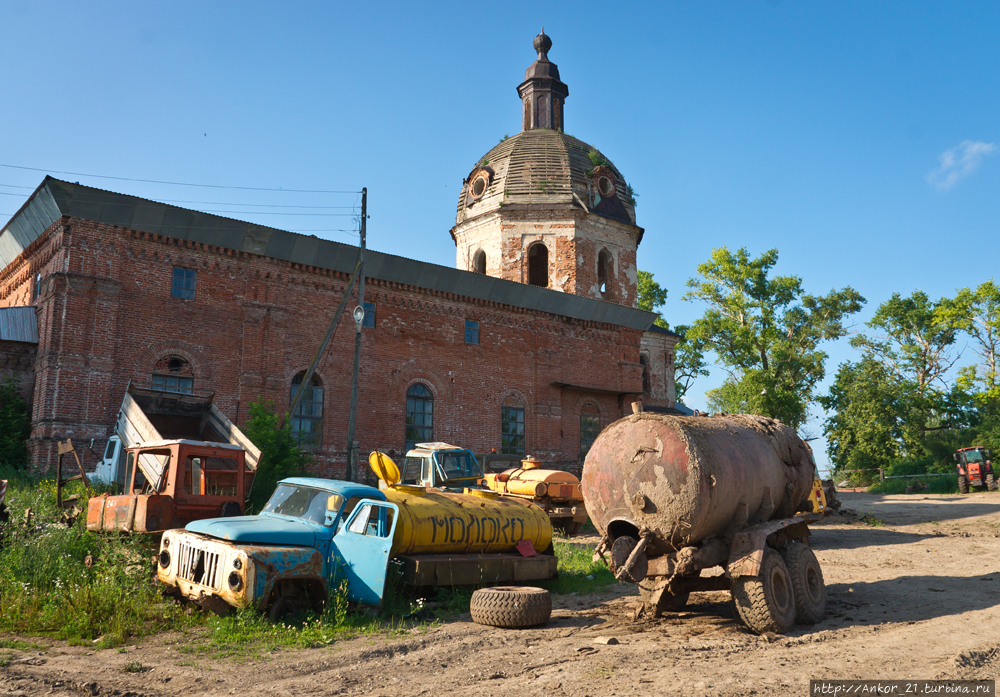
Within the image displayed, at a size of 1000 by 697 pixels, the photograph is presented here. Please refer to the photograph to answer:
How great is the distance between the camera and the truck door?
8578mm

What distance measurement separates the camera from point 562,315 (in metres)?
27.3

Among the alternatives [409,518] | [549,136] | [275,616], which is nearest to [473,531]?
[409,518]

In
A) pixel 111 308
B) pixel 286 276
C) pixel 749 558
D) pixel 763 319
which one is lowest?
pixel 749 558

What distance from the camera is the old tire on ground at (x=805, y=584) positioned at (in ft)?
28.6

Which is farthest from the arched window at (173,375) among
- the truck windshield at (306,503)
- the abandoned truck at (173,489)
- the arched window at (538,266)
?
the arched window at (538,266)

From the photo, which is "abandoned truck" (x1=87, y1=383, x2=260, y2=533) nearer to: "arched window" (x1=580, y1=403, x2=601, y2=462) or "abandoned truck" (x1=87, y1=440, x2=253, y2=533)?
"abandoned truck" (x1=87, y1=440, x2=253, y2=533)

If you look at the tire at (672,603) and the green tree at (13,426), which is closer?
the tire at (672,603)

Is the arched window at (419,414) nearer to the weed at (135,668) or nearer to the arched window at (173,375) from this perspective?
the arched window at (173,375)

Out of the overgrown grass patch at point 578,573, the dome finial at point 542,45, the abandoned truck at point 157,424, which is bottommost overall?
the overgrown grass patch at point 578,573

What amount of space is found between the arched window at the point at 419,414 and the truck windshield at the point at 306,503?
42.3ft

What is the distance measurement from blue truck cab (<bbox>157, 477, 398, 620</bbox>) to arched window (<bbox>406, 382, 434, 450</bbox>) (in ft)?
43.1

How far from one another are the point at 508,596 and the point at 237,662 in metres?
3.24

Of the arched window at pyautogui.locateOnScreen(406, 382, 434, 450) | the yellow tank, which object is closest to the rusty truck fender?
the yellow tank

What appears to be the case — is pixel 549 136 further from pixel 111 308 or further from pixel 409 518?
pixel 409 518
